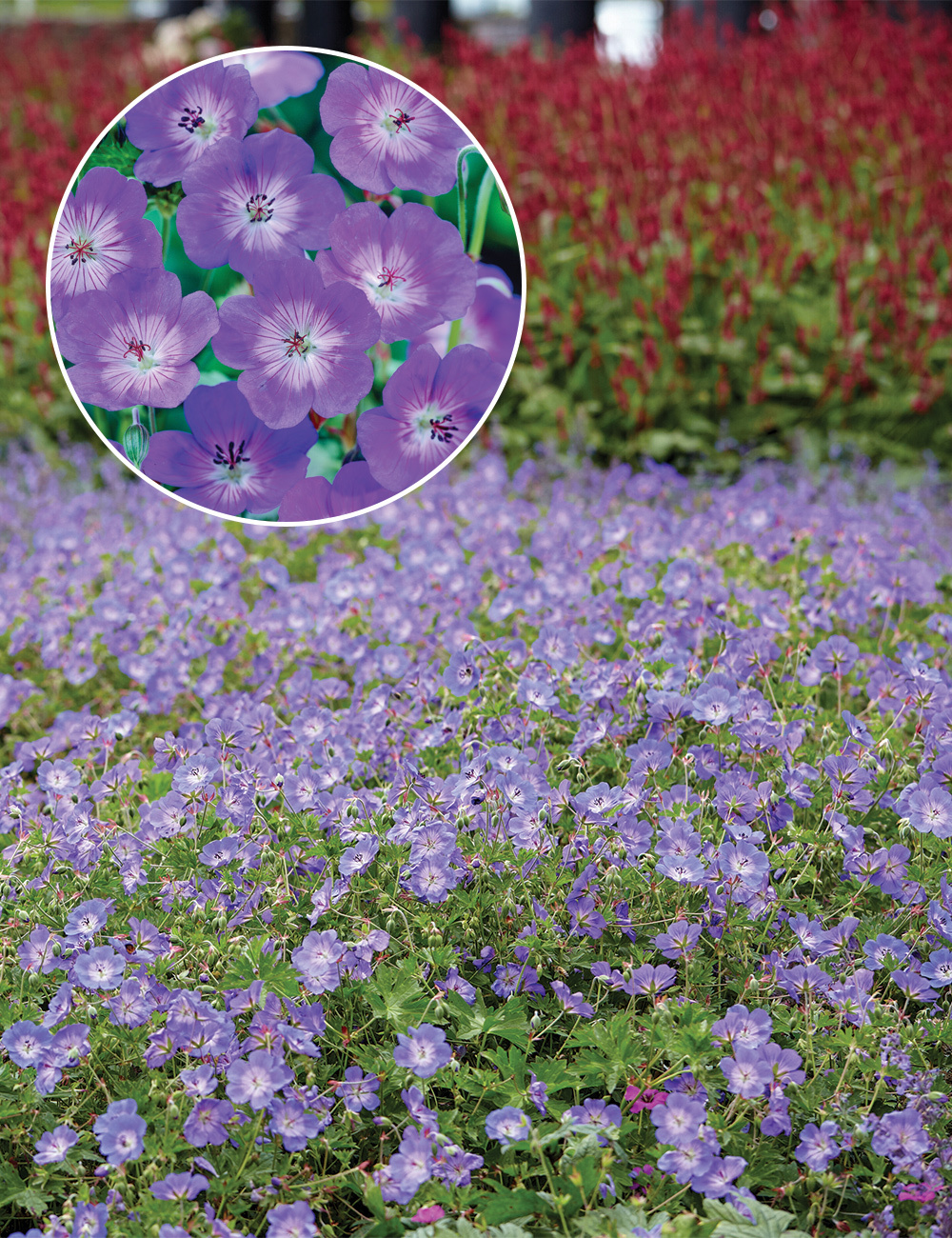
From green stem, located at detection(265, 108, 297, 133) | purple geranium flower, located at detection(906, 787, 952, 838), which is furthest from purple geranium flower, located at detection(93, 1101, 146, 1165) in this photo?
green stem, located at detection(265, 108, 297, 133)

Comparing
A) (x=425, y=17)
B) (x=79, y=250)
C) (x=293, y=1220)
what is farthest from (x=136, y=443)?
(x=425, y=17)

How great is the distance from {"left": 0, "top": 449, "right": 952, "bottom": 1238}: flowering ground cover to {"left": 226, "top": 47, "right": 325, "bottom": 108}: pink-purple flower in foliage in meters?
1.17

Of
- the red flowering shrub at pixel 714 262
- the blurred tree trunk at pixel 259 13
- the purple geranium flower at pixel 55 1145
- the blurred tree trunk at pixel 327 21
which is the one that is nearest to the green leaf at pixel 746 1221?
the purple geranium flower at pixel 55 1145

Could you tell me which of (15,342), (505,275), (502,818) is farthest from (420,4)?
(502,818)

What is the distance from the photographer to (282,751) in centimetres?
251

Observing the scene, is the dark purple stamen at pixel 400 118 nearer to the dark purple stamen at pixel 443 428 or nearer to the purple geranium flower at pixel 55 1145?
the dark purple stamen at pixel 443 428

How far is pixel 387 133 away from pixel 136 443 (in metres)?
0.78

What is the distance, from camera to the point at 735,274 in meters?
5.12

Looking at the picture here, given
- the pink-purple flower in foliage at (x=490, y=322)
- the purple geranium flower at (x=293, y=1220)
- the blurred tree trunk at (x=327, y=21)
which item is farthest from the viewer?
the blurred tree trunk at (x=327, y=21)

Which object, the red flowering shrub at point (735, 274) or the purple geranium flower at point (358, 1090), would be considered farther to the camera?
the red flowering shrub at point (735, 274)

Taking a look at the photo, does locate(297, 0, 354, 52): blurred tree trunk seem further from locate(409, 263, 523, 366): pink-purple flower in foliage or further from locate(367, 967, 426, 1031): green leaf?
locate(367, 967, 426, 1031): green leaf

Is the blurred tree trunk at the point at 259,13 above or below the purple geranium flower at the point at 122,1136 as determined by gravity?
above

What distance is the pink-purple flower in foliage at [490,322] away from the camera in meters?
2.38

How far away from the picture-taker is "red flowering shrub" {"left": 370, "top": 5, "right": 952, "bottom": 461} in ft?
16.5
